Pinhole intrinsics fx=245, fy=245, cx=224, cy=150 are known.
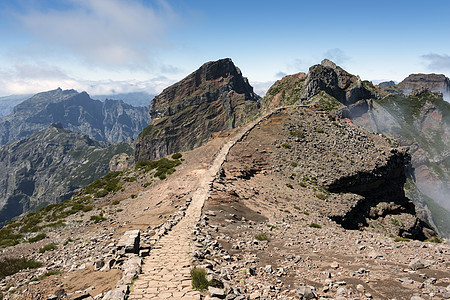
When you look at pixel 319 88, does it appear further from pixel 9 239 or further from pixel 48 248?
pixel 9 239

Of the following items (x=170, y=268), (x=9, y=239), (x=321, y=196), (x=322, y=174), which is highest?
(x=322, y=174)

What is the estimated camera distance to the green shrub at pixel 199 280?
12.7m

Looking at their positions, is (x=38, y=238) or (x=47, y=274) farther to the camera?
(x=38, y=238)

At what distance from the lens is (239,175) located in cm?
4131

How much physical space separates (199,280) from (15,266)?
1854cm

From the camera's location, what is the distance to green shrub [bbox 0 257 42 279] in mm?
20016

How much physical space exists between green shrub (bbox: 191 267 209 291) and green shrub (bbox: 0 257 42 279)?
55.6ft

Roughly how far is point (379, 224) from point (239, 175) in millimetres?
30740

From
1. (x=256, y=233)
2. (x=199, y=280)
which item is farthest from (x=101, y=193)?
(x=199, y=280)

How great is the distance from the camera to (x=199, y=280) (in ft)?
42.8

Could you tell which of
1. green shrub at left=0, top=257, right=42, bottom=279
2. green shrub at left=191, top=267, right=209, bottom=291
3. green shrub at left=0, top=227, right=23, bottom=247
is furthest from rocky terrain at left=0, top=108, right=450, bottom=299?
green shrub at left=0, top=227, right=23, bottom=247

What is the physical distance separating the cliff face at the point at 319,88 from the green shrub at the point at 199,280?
13249 cm

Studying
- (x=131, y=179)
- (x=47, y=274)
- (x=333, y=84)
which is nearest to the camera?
(x=47, y=274)

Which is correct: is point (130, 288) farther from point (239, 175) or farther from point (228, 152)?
point (228, 152)
